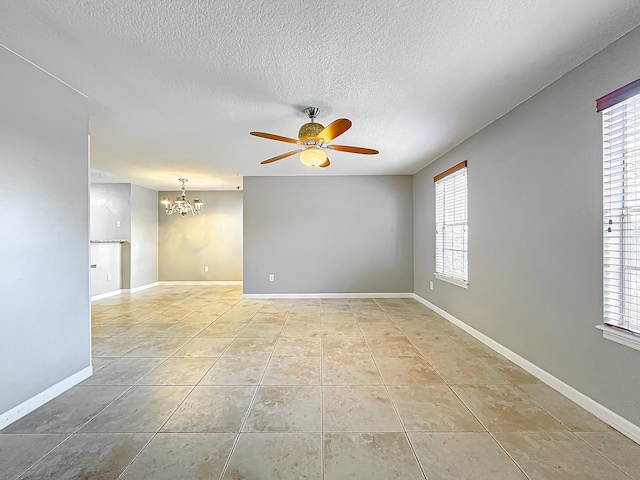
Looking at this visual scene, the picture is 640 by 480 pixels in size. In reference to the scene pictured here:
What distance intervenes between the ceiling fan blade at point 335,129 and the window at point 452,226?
2.13 metres

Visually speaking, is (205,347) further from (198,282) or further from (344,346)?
(198,282)

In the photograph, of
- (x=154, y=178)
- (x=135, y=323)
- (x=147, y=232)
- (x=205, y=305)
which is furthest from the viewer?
(x=147, y=232)

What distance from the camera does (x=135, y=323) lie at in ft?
13.7

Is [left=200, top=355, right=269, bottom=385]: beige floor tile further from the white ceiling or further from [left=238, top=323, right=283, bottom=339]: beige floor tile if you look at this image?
the white ceiling

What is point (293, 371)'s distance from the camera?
2604 mm

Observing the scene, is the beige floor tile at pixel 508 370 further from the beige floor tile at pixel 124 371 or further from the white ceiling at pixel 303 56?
the beige floor tile at pixel 124 371

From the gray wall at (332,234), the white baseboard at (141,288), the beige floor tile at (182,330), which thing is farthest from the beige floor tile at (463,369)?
the white baseboard at (141,288)

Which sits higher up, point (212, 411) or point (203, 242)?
point (203, 242)

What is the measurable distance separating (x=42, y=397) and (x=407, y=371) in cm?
281

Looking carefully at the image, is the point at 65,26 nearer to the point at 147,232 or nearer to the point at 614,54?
the point at 614,54

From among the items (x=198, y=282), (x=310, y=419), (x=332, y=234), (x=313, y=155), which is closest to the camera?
(x=310, y=419)

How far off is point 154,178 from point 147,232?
1.91 meters

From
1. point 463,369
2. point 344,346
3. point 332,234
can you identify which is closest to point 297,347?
point 344,346

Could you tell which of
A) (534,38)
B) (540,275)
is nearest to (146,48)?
(534,38)
